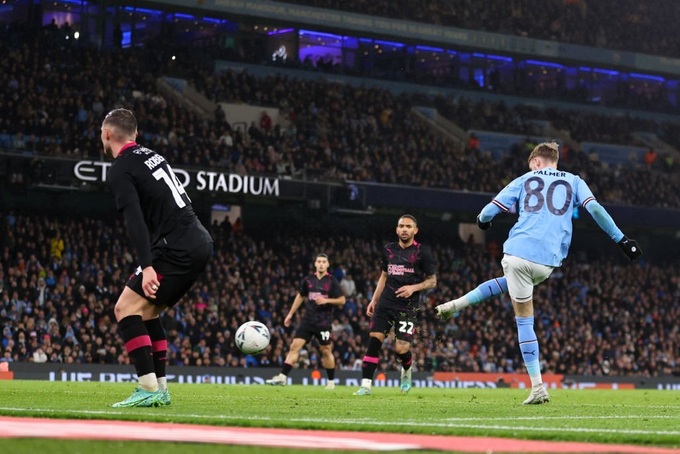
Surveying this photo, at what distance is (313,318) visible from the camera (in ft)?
70.3

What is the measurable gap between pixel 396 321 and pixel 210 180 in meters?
18.4

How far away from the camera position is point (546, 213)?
11922mm

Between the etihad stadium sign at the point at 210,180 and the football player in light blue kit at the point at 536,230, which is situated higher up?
the etihad stadium sign at the point at 210,180

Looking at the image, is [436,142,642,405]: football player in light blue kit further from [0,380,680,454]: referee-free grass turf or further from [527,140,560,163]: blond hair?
[0,380,680,454]: referee-free grass turf

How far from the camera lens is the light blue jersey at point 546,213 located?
39.0 ft

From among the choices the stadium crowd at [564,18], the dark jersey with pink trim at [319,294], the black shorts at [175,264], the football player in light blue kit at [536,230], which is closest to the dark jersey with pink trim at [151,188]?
the black shorts at [175,264]

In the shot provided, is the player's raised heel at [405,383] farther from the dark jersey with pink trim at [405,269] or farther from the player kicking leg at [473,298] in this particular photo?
the player kicking leg at [473,298]

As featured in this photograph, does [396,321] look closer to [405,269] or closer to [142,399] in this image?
[405,269]

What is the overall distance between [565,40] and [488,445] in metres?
48.2

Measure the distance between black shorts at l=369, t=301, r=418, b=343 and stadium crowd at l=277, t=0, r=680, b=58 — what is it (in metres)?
31.4

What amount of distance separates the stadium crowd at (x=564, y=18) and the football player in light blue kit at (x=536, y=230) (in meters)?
35.8

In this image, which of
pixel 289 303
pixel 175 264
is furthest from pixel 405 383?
pixel 289 303

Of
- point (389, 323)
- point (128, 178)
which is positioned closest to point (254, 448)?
point (128, 178)

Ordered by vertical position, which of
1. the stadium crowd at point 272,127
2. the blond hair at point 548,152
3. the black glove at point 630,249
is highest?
the stadium crowd at point 272,127
